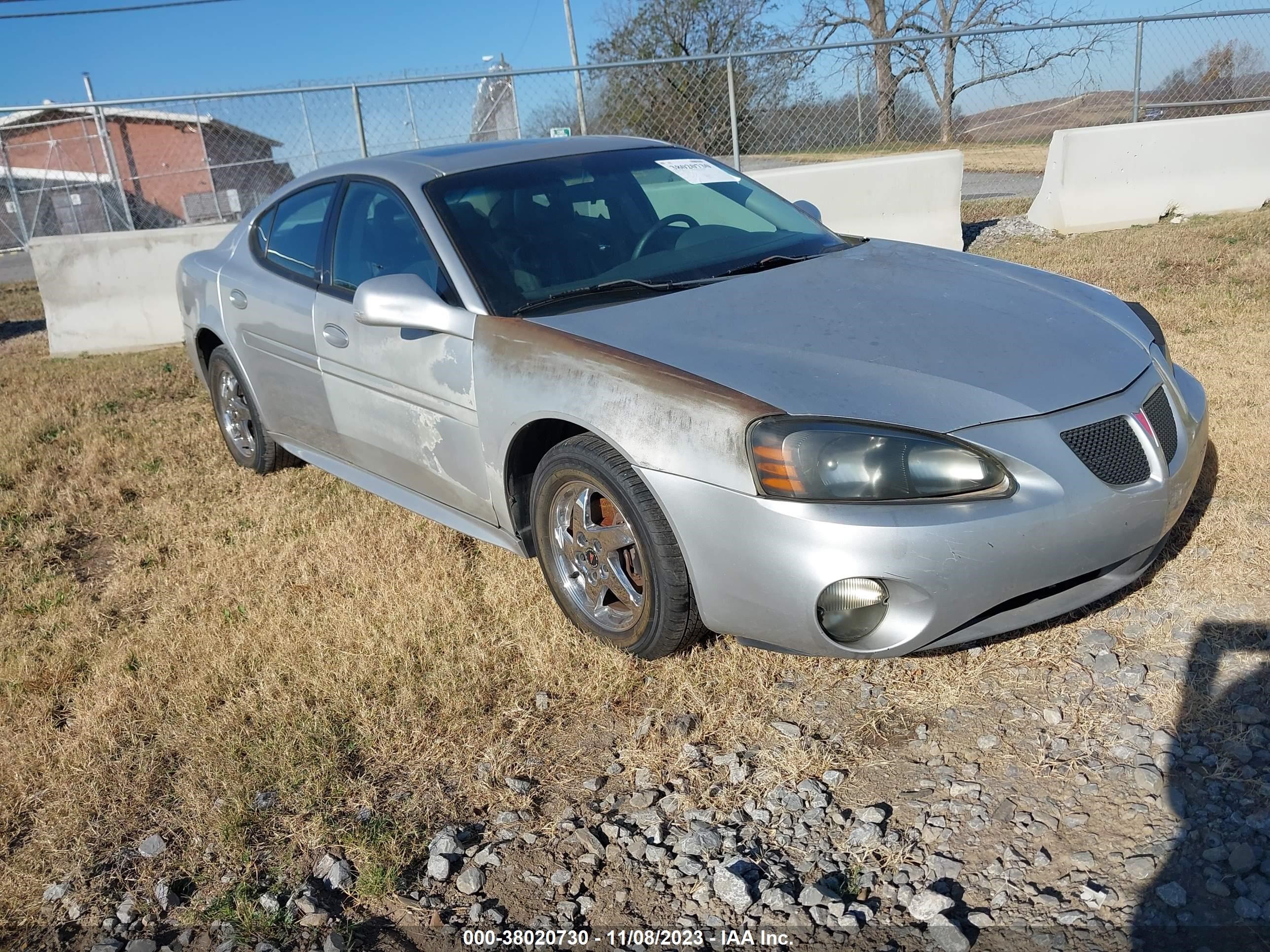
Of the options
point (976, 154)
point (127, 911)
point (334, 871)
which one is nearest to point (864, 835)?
point (334, 871)

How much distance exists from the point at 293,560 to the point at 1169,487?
10.9 feet

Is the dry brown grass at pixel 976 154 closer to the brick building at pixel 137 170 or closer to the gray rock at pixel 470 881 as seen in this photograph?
the brick building at pixel 137 170

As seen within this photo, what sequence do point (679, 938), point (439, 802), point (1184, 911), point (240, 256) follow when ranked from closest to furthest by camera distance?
point (1184, 911), point (679, 938), point (439, 802), point (240, 256)

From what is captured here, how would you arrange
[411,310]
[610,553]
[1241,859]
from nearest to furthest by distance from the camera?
1. [1241,859]
2. [610,553]
3. [411,310]

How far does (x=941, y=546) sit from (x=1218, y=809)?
0.83 meters

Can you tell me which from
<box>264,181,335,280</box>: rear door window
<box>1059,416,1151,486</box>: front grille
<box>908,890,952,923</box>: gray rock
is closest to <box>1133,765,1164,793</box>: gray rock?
<box>908,890,952,923</box>: gray rock

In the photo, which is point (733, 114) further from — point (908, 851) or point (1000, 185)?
point (908, 851)

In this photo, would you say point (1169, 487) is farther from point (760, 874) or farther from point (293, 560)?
point (293, 560)

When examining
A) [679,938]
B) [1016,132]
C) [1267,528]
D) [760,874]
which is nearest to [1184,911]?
[760,874]

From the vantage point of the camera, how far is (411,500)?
4043 mm

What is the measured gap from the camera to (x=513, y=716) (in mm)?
3057

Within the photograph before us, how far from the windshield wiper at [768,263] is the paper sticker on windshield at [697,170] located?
2.12ft

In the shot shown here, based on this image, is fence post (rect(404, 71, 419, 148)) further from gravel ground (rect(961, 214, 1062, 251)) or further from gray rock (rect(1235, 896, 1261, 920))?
gray rock (rect(1235, 896, 1261, 920))

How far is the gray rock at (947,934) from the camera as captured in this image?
80.3 inches
